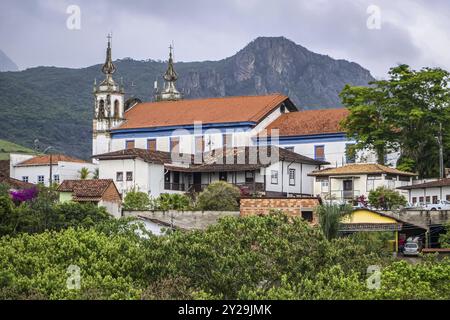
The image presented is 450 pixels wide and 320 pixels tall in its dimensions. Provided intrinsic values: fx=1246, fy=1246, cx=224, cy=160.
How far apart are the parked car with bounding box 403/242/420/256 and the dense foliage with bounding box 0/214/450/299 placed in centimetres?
1228

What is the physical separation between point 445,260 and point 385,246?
1507cm

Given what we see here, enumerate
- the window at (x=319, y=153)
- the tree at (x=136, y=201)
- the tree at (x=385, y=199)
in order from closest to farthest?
the tree at (x=385, y=199) → the tree at (x=136, y=201) → the window at (x=319, y=153)

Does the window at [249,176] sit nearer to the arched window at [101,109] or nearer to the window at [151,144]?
the window at [151,144]

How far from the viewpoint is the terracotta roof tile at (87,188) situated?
69375mm

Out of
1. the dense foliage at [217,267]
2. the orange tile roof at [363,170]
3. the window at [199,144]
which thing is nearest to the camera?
the dense foliage at [217,267]

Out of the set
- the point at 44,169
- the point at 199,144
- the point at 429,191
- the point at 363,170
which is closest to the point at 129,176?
the point at 44,169

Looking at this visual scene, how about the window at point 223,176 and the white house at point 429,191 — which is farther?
the window at point 223,176

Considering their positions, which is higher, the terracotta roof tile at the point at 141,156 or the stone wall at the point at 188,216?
the terracotta roof tile at the point at 141,156

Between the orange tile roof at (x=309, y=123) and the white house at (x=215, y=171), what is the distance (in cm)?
708

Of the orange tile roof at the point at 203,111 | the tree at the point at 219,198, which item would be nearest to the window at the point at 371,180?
the tree at the point at 219,198

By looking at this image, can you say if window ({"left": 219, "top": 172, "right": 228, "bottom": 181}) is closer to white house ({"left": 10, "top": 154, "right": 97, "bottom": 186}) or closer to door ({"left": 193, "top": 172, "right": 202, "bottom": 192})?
door ({"left": 193, "top": 172, "right": 202, "bottom": 192})

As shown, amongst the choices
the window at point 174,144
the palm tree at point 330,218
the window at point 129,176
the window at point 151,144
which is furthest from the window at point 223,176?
the palm tree at point 330,218

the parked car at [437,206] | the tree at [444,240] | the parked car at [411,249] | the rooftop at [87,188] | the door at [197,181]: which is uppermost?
the door at [197,181]
